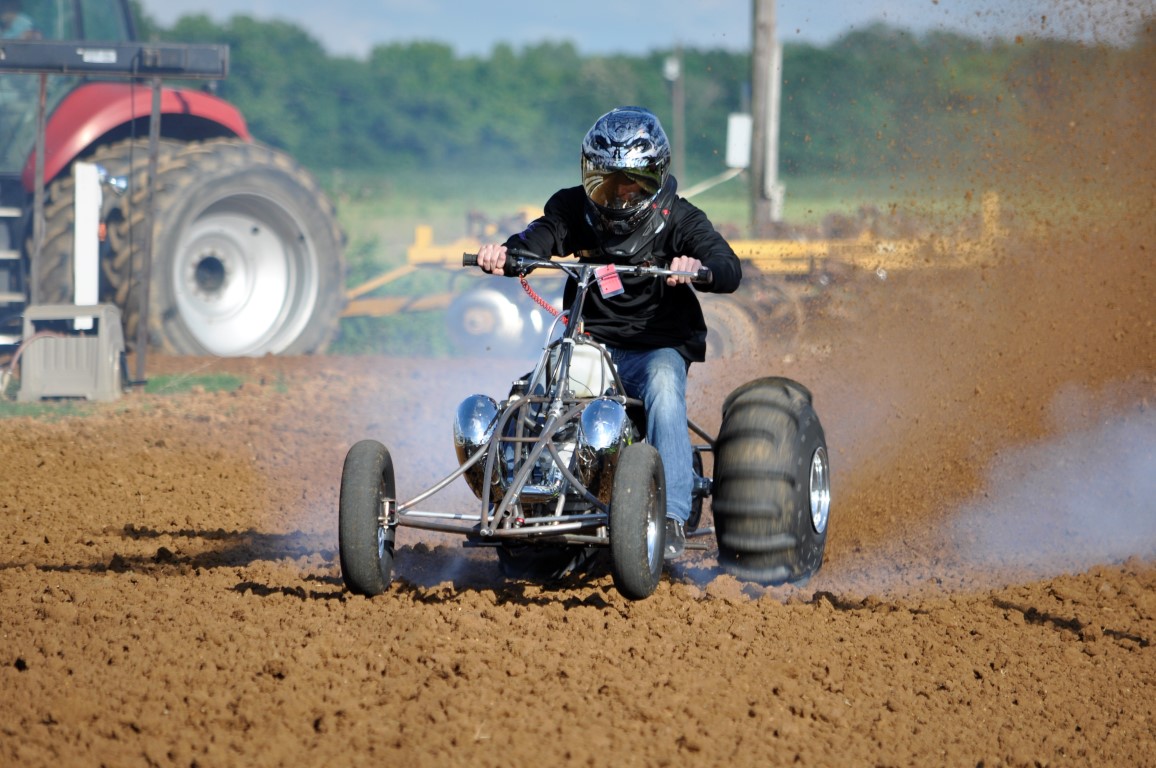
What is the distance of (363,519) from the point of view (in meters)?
5.37

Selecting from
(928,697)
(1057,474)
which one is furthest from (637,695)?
(1057,474)

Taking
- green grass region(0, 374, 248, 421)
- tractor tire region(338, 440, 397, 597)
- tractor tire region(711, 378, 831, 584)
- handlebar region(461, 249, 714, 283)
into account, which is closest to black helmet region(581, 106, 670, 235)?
handlebar region(461, 249, 714, 283)

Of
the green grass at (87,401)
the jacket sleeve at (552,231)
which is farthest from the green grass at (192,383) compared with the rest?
the jacket sleeve at (552,231)

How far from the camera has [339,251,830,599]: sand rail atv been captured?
540cm

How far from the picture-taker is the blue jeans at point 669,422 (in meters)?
6.12

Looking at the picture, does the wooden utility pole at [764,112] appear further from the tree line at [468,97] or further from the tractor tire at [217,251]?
the tree line at [468,97]

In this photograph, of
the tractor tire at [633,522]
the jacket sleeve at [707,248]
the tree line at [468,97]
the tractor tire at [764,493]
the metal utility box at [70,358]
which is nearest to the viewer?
the tractor tire at [633,522]

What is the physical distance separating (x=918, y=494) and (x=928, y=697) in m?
3.83

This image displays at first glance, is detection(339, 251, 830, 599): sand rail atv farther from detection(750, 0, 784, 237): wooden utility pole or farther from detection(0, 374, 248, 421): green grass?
detection(750, 0, 784, 237): wooden utility pole

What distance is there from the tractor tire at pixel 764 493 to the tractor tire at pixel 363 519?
1.61 meters

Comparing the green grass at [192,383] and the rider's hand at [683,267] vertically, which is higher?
the rider's hand at [683,267]

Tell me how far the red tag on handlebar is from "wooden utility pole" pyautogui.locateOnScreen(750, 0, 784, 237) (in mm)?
10680

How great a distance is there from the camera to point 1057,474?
343 inches

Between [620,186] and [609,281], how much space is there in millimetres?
457
